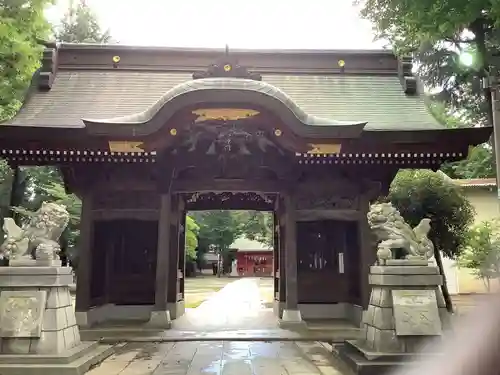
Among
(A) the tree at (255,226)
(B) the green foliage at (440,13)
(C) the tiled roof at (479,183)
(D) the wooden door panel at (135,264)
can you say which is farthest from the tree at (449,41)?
(A) the tree at (255,226)

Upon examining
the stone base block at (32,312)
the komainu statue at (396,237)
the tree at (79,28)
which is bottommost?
the stone base block at (32,312)

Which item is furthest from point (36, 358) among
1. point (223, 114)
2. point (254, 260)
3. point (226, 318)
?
point (254, 260)

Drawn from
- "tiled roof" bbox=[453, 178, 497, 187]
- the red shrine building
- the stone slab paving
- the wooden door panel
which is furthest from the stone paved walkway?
the red shrine building

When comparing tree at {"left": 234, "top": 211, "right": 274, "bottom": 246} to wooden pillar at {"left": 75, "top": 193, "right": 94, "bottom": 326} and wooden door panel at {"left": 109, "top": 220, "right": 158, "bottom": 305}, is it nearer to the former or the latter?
wooden door panel at {"left": 109, "top": 220, "right": 158, "bottom": 305}

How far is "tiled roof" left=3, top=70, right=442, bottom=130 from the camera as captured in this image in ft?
33.2

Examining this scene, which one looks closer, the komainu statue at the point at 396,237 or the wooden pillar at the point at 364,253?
the komainu statue at the point at 396,237

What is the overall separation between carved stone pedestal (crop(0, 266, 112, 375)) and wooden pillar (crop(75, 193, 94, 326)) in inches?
128

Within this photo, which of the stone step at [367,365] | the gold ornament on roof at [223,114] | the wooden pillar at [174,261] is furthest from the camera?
the wooden pillar at [174,261]

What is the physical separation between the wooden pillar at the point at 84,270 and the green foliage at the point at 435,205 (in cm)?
750

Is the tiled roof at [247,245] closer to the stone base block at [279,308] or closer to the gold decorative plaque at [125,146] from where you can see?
the stone base block at [279,308]

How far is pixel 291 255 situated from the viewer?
955cm

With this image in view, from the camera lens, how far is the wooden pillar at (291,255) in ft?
31.0

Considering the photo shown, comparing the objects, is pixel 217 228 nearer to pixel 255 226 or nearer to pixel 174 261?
pixel 255 226

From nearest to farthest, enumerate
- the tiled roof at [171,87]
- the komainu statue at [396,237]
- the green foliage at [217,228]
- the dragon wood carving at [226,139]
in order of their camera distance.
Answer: the komainu statue at [396,237] < the dragon wood carving at [226,139] < the tiled roof at [171,87] < the green foliage at [217,228]
